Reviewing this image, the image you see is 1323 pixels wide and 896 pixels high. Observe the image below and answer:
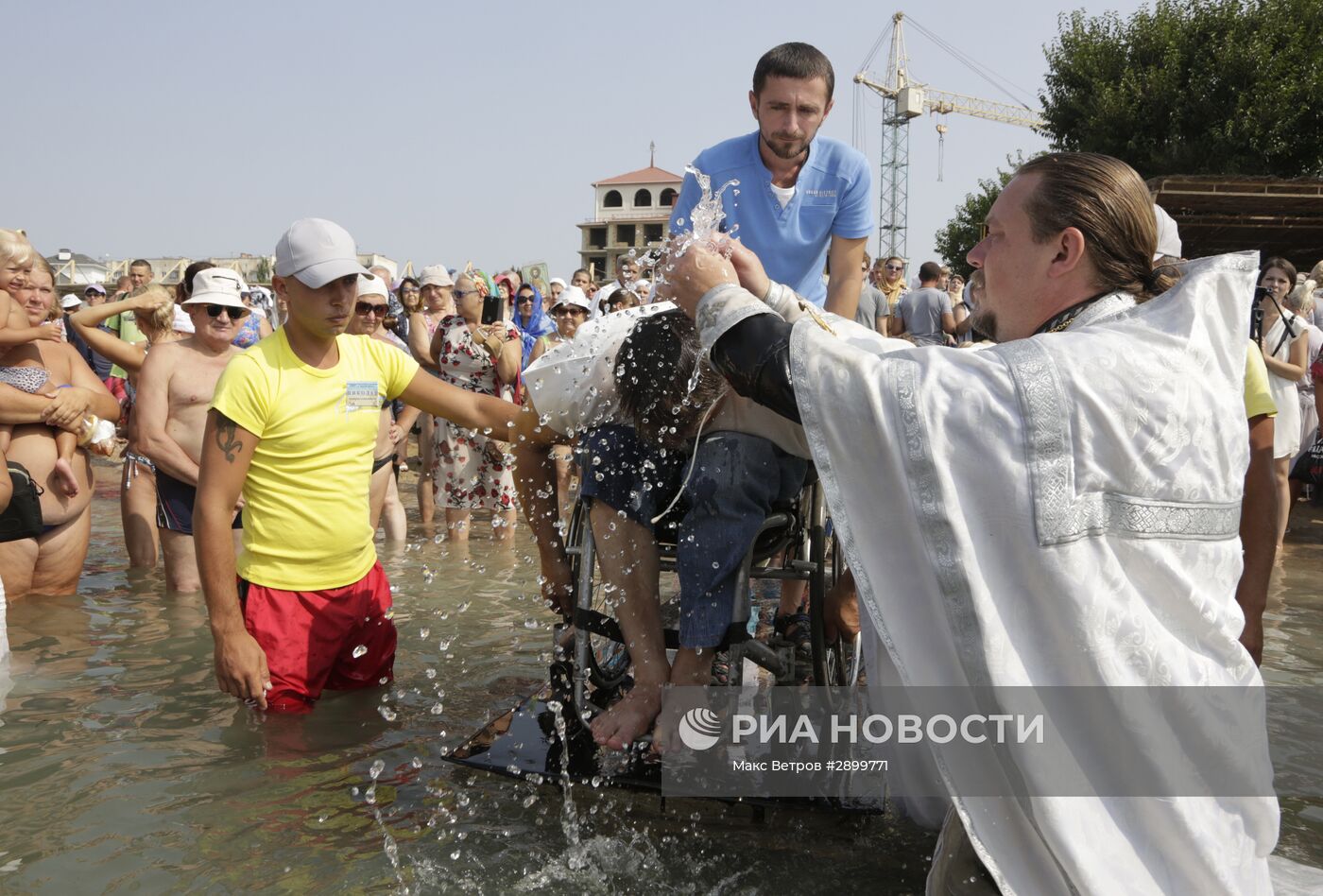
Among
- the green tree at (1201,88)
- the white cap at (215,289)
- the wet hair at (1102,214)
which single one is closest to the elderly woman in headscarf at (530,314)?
the white cap at (215,289)

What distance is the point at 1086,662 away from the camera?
1980 mm

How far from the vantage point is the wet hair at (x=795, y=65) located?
4.21 m

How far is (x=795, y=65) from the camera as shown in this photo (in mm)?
4211

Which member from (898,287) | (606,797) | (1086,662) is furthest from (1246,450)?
(898,287)

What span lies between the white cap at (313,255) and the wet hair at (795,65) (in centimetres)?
183

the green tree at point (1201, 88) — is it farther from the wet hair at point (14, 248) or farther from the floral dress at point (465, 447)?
the wet hair at point (14, 248)

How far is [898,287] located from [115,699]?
34.2ft

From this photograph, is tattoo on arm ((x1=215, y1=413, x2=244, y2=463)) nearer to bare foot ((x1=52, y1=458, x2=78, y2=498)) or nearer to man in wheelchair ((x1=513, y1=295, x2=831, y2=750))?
man in wheelchair ((x1=513, y1=295, x2=831, y2=750))

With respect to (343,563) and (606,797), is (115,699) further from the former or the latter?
(606,797)

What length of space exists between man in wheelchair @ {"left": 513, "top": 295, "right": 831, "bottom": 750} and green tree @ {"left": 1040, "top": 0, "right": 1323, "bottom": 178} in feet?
77.5

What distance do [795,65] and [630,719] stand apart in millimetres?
2634

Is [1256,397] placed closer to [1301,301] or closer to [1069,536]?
[1069,536]

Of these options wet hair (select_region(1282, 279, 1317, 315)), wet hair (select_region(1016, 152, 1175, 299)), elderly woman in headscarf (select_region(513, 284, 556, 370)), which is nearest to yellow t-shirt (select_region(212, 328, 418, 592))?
wet hair (select_region(1016, 152, 1175, 299))

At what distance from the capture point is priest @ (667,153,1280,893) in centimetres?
198
